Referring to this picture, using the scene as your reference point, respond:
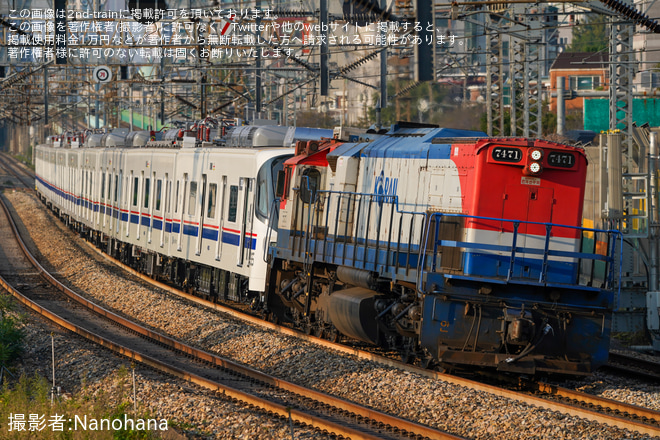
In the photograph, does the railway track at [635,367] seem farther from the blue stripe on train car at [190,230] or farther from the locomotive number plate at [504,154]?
the blue stripe on train car at [190,230]

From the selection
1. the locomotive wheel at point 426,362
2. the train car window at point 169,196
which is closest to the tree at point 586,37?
the train car window at point 169,196

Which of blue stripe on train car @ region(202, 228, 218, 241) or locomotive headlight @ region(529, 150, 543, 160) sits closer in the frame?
locomotive headlight @ region(529, 150, 543, 160)

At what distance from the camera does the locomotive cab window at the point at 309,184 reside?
50.4ft

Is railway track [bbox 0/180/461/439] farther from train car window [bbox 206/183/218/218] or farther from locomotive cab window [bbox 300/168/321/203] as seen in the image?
locomotive cab window [bbox 300/168/321/203]

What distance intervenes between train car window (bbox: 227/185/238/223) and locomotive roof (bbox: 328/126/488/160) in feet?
13.7

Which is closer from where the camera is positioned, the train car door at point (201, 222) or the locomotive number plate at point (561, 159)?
the locomotive number plate at point (561, 159)

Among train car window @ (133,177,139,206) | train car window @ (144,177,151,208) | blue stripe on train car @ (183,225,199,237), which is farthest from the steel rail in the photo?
train car window @ (133,177,139,206)

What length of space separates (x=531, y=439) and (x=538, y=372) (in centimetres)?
274

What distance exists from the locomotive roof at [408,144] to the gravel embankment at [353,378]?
3.14m

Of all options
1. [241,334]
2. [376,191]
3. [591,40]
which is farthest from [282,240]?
[591,40]

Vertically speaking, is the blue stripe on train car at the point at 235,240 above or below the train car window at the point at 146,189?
below

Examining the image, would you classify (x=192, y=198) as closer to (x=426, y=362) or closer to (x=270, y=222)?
(x=270, y=222)

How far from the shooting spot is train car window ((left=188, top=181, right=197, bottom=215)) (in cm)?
2097

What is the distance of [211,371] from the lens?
13891 millimetres
